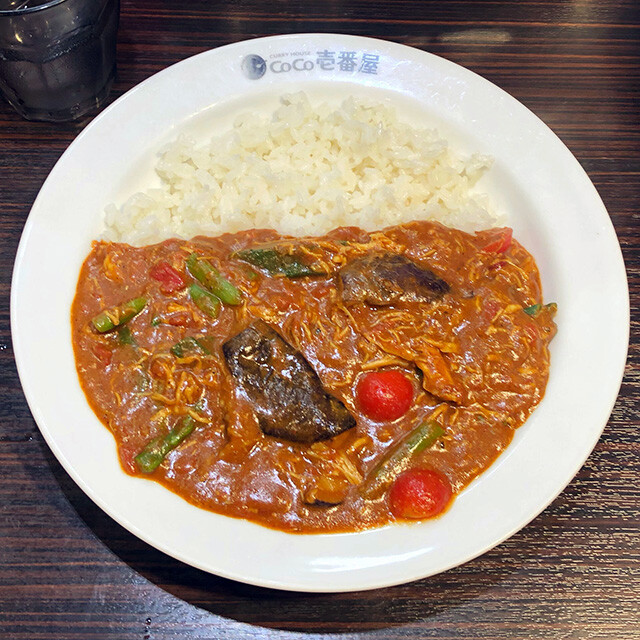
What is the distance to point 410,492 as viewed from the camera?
8.29ft

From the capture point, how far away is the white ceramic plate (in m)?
2.46

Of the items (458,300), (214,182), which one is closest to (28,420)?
(214,182)

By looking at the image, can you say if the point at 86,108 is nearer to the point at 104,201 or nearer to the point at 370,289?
the point at 104,201

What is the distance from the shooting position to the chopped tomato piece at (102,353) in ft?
9.36

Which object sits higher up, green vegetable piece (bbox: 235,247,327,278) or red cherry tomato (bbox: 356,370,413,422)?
green vegetable piece (bbox: 235,247,327,278)

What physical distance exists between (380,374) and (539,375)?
0.76 m

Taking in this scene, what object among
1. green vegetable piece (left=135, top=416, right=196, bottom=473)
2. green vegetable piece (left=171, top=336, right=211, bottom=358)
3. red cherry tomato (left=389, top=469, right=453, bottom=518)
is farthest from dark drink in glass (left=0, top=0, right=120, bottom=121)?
red cherry tomato (left=389, top=469, right=453, bottom=518)

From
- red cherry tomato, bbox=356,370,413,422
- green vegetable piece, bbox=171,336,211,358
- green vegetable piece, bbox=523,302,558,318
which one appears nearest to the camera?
red cherry tomato, bbox=356,370,413,422

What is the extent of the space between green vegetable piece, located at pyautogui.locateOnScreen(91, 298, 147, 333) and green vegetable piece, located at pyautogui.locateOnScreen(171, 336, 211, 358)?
28 cm

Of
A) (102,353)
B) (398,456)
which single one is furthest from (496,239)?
(102,353)

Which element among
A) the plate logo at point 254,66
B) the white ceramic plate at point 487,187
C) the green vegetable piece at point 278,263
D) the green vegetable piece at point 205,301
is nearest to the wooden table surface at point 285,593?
the white ceramic plate at point 487,187

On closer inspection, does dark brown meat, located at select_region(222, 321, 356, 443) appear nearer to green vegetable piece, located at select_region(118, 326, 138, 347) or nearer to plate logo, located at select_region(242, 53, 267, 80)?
green vegetable piece, located at select_region(118, 326, 138, 347)

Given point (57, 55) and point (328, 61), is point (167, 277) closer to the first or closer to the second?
point (57, 55)

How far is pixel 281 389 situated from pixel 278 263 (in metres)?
0.71
